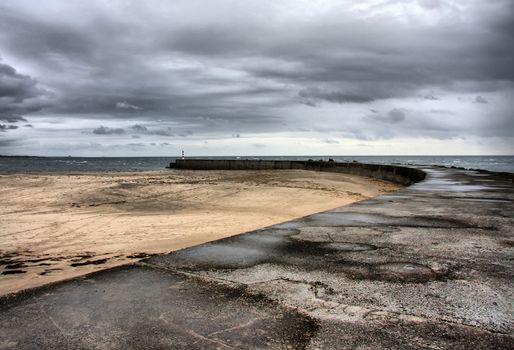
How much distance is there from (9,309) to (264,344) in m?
1.54

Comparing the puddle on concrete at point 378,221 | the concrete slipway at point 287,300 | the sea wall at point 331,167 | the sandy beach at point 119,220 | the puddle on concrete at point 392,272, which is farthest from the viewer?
the sea wall at point 331,167

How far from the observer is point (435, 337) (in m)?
1.96

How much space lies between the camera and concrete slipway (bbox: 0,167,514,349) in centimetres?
196

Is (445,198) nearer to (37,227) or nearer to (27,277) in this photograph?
(27,277)

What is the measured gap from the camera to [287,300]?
8.01 feet

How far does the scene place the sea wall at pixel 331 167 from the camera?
23559mm

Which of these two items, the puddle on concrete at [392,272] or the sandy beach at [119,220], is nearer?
the puddle on concrete at [392,272]

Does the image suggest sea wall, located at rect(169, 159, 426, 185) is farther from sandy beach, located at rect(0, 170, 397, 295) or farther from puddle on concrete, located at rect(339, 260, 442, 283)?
puddle on concrete, located at rect(339, 260, 442, 283)

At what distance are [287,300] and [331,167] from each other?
36.1 m

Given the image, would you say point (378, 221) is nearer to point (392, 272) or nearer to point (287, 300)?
point (392, 272)

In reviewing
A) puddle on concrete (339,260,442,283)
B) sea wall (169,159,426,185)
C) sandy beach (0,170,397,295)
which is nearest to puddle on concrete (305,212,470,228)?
puddle on concrete (339,260,442,283)

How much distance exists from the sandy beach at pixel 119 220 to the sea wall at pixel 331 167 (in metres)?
6.51

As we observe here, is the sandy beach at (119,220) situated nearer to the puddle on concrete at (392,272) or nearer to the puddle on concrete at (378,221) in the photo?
the puddle on concrete at (378,221)

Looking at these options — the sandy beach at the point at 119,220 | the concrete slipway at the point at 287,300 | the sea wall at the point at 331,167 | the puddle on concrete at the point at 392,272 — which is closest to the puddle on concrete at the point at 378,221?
the concrete slipway at the point at 287,300
